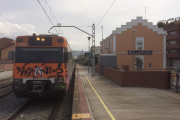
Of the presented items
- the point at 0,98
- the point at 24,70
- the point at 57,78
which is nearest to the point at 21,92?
the point at 24,70

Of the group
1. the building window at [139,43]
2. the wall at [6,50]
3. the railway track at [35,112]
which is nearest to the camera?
the railway track at [35,112]

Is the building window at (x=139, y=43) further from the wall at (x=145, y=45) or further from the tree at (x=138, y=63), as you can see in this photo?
the tree at (x=138, y=63)

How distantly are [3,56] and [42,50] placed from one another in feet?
174

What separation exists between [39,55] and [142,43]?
1170 inches

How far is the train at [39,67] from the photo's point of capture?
7.40 metres

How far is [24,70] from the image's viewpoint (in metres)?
7.45

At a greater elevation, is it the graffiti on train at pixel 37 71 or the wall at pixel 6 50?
the wall at pixel 6 50

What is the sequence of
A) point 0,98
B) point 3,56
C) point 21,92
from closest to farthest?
point 21,92
point 0,98
point 3,56

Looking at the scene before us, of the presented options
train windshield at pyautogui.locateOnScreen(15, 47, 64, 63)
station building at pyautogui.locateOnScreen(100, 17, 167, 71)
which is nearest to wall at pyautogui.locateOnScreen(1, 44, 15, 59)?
station building at pyautogui.locateOnScreen(100, 17, 167, 71)

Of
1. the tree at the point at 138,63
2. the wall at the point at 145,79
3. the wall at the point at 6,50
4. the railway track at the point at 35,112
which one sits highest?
the wall at the point at 6,50

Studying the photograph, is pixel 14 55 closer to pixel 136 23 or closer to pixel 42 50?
pixel 42 50

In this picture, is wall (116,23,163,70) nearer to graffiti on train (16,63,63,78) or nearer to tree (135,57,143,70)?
tree (135,57,143,70)

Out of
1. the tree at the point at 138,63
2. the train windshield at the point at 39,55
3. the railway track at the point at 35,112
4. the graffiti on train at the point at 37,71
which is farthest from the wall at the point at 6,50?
the graffiti on train at the point at 37,71

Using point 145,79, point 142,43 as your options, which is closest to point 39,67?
point 145,79
